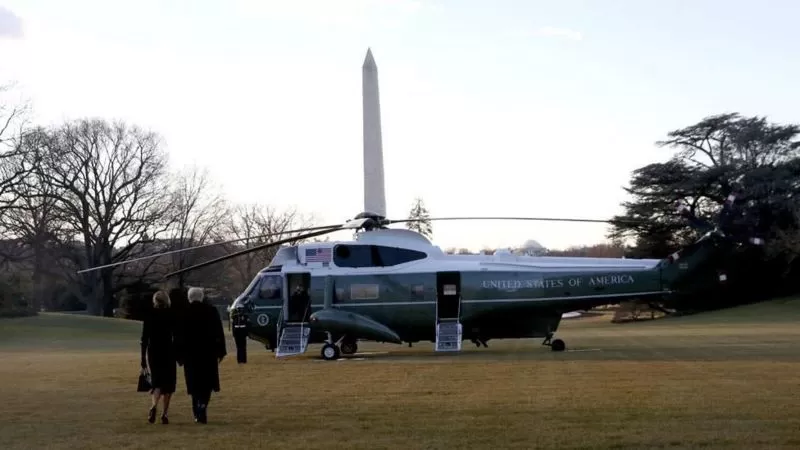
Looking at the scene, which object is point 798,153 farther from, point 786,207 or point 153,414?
point 153,414

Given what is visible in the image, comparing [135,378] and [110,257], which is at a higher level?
[110,257]

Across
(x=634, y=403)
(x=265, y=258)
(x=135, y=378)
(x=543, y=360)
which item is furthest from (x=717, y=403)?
(x=265, y=258)

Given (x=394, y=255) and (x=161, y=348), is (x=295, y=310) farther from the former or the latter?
(x=161, y=348)

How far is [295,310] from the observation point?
986 inches

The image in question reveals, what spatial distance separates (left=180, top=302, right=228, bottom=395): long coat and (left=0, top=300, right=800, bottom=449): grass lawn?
0.64 m

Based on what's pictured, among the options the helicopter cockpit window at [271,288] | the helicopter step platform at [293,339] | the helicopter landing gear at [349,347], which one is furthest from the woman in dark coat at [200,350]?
the helicopter landing gear at [349,347]

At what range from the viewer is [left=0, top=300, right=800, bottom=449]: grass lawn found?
10.1 meters

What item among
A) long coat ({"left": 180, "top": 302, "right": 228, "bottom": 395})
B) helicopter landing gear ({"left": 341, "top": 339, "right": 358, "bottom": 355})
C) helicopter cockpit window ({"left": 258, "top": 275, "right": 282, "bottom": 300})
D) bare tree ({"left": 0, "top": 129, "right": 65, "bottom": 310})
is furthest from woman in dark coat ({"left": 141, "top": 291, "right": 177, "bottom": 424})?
bare tree ({"left": 0, "top": 129, "right": 65, "bottom": 310})

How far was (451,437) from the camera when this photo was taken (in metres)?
10.1

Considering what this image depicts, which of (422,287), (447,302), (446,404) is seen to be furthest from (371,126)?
(446,404)

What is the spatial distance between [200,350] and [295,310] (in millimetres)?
13176

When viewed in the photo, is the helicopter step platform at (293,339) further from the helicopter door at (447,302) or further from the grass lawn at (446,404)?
the helicopter door at (447,302)

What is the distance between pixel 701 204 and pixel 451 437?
6338 cm

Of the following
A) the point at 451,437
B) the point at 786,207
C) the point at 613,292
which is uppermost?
the point at 786,207
